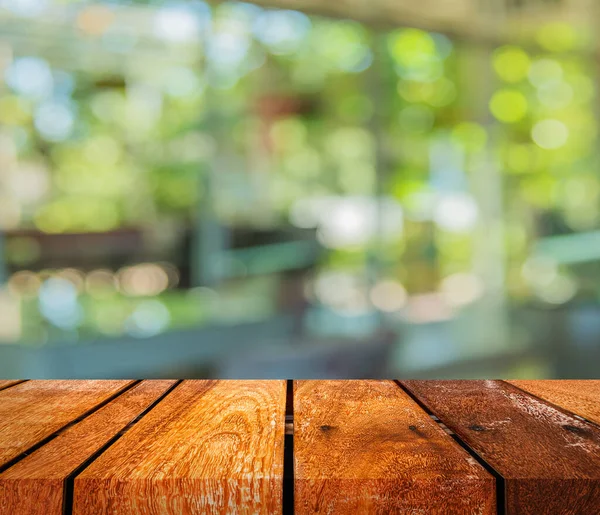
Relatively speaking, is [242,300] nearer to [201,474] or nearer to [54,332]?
[54,332]

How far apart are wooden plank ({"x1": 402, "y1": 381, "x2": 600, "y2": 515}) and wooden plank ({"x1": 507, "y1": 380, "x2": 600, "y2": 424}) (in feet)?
0.07

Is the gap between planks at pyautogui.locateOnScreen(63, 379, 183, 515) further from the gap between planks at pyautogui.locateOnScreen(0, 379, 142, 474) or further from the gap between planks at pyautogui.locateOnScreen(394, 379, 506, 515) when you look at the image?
the gap between planks at pyautogui.locateOnScreen(394, 379, 506, 515)

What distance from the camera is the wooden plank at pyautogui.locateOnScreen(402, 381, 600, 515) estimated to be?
0.48 metres

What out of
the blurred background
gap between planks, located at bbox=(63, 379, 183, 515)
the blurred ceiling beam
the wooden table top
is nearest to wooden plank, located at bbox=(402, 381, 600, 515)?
the wooden table top

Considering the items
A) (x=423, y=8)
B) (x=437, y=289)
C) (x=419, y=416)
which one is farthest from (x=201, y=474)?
(x=423, y=8)

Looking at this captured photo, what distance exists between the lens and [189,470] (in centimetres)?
50

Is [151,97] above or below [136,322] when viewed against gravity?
above

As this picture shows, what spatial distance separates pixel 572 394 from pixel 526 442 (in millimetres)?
265

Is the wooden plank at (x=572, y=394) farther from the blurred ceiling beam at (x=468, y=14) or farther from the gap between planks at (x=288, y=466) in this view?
the blurred ceiling beam at (x=468, y=14)

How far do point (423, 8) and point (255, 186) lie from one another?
1.04 m

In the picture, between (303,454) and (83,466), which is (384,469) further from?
(83,466)

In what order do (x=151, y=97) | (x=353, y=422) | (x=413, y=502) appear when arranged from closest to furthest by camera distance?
(x=413, y=502), (x=353, y=422), (x=151, y=97)

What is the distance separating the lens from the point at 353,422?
25.2 inches

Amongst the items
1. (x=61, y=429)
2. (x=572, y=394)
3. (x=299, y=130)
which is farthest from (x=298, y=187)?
(x=61, y=429)
